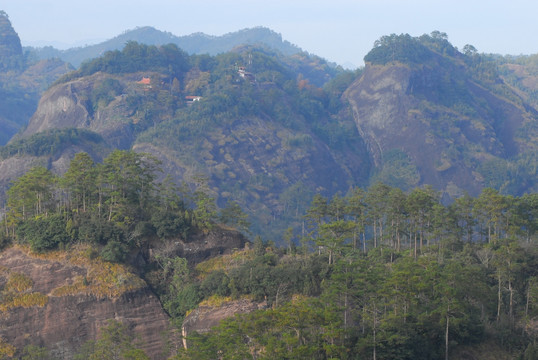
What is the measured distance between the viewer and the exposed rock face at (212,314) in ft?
125

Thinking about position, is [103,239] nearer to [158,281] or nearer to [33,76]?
[158,281]

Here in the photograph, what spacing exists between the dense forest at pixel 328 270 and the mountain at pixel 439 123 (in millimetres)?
57320

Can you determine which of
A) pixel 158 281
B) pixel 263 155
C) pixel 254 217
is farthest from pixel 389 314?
pixel 263 155

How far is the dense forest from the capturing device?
29.9m

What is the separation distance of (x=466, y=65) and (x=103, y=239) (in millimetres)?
114558

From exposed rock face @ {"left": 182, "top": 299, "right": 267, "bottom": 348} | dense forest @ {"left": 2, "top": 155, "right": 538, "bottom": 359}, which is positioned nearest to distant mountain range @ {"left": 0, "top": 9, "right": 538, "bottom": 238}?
dense forest @ {"left": 2, "top": 155, "right": 538, "bottom": 359}

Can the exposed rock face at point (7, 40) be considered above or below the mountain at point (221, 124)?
above

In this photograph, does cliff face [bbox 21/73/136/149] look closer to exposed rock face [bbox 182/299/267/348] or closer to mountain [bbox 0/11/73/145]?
mountain [bbox 0/11/73/145]

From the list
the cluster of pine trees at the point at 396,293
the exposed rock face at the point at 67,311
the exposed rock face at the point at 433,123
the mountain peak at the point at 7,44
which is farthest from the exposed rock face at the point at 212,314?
the mountain peak at the point at 7,44

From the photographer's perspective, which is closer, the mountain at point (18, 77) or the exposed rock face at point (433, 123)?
the exposed rock face at point (433, 123)

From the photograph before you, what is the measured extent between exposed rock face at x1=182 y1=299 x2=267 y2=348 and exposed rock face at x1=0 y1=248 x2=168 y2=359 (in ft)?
5.51

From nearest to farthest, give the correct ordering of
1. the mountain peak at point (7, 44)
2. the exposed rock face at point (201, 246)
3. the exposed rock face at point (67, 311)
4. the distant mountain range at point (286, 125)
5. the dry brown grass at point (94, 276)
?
the exposed rock face at point (67, 311)
the dry brown grass at point (94, 276)
the exposed rock face at point (201, 246)
the distant mountain range at point (286, 125)
the mountain peak at point (7, 44)

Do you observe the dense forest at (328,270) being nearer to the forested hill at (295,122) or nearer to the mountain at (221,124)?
the mountain at (221,124)

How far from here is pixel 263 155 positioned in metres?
103
